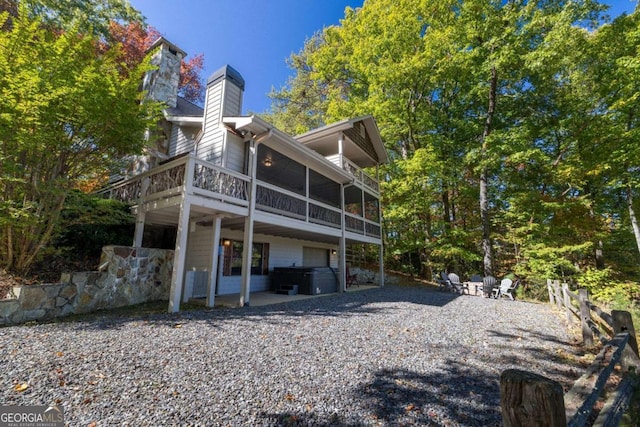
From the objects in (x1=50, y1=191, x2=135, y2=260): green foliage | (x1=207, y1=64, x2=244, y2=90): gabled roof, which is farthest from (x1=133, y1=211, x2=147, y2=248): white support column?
(x1=207, y1=64, x2=244, y2=90): gabled roof

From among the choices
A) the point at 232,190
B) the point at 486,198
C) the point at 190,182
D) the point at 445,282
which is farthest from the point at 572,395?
the point at 486,198

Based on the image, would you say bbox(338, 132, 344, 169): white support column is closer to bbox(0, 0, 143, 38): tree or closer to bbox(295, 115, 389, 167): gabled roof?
bbox(295, 115, 389, 167): gabled roof

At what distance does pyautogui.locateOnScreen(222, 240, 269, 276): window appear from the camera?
9.73 metres

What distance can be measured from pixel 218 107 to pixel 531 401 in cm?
1005

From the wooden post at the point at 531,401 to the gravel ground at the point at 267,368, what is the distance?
4.98 feet

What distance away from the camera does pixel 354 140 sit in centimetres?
1317

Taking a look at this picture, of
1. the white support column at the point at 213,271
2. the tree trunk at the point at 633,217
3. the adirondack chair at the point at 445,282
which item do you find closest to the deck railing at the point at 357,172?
the adirondack chair at the point at 445,282

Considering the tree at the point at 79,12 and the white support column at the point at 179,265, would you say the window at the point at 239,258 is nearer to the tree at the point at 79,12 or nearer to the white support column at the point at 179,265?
the white support column at the point at 179,265

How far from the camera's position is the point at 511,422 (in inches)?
45.8

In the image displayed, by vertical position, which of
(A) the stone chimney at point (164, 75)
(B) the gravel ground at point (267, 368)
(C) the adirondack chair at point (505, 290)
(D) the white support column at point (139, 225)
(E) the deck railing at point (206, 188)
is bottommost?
(B) the gravel ground at point (267, 368)

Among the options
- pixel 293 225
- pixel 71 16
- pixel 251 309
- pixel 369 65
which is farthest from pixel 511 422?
pixel 369 65

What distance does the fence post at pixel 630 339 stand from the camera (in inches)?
125

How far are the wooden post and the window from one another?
933cm

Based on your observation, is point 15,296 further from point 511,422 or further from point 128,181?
point 511,422
